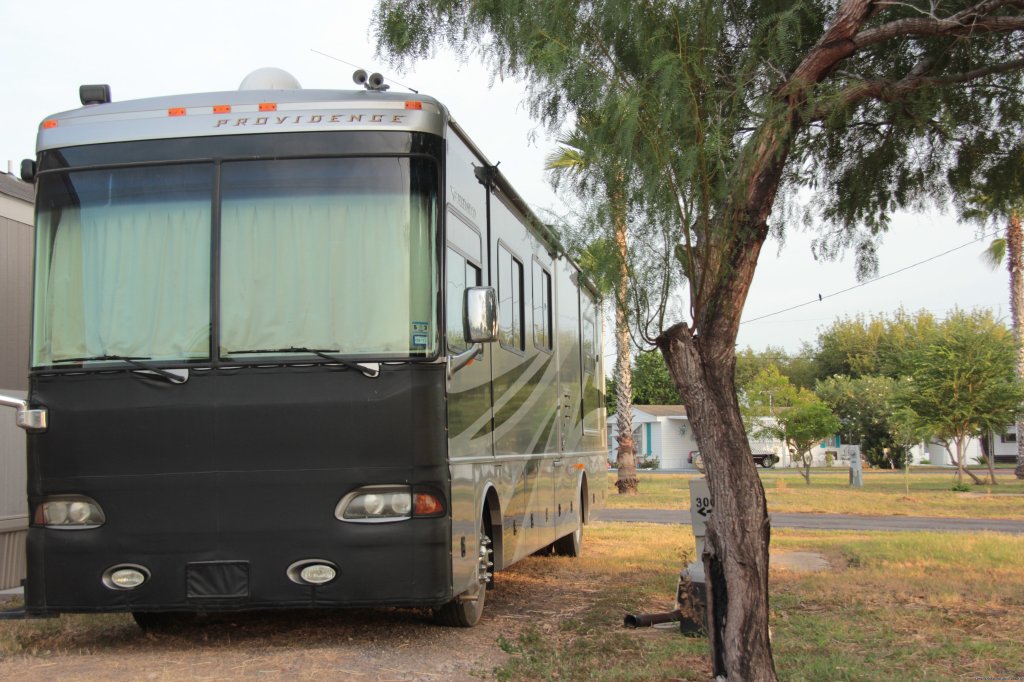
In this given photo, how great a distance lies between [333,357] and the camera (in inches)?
272

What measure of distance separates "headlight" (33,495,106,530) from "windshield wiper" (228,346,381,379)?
1.26 metres

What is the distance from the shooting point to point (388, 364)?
22.7ft

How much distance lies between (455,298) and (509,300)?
2108mm

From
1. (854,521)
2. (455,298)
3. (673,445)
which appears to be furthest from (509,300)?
(673,445)

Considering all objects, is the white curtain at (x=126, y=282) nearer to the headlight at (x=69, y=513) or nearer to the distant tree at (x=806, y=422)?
the headlight at (x=69, y=513)

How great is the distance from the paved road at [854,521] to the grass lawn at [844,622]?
4.99m

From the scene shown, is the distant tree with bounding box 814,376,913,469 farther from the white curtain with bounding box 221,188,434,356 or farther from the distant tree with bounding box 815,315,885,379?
the white curtain with bounding box 221,188,434,356

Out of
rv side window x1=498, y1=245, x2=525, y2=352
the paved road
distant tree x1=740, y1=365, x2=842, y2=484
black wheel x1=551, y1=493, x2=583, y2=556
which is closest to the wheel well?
rv side window x1=498, y1=245, x2=525, y2=352

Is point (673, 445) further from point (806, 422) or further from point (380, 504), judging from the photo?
point (380, 504)

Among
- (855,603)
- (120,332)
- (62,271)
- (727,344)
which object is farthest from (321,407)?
(855,603)

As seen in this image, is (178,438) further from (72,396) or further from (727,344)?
(727,344)

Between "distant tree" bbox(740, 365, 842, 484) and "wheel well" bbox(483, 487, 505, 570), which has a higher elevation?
"distant tree" bbox(740, 365, 842, 484)

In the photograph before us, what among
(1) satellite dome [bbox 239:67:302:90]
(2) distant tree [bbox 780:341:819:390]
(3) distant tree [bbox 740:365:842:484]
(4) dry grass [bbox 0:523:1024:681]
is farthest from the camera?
(2) distant tree [bbox 780:341:819:390]

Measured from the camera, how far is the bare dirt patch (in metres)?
6.56
